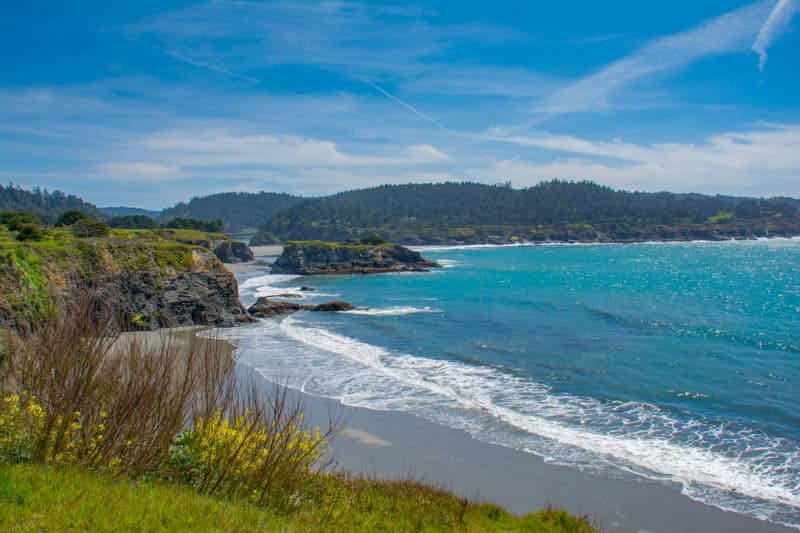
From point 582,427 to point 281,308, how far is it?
125 feet

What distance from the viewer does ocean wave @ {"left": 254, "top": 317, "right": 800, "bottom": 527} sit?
16.4 meters

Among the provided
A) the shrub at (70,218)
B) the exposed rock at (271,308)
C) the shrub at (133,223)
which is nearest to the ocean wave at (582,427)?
the exposed rock at (271,308)

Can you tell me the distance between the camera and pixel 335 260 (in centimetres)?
10800

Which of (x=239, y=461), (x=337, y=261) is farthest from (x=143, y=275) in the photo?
(x=337, y=261)

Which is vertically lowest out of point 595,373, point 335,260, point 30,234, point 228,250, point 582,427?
point 582,427

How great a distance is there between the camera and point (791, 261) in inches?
4567

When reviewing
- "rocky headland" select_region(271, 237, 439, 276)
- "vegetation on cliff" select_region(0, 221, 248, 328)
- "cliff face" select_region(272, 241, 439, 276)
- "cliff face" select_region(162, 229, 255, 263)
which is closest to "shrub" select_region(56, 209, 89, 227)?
Result: "cliff face" select_region(162, 229, 255, 263)

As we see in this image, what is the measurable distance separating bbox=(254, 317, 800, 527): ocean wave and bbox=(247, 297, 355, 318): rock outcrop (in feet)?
66.1

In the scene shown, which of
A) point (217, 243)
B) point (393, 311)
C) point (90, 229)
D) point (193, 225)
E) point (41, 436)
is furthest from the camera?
point (193, 225)

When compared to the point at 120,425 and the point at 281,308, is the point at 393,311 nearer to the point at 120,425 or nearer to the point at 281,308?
the point at 281,308

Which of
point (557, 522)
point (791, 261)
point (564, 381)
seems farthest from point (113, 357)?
point (791, 261)

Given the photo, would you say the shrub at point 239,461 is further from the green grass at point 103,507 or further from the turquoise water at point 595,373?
the turquoise water at point 595,373

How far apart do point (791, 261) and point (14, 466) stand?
14366cm

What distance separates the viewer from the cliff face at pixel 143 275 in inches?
1355
